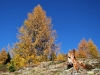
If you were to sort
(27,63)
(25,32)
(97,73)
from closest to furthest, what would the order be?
(97,73), (27,63), (25,32)

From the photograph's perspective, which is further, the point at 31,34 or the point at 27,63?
the point at 31,34

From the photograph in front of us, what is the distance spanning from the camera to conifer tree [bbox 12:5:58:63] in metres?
30.0

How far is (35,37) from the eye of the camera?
31703 mm

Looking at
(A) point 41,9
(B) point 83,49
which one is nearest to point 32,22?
(A) point 41,9

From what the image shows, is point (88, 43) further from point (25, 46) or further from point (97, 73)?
point (97, 73)

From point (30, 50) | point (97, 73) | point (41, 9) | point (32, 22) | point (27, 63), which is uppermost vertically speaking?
point (41, 9)

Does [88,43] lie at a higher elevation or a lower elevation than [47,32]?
higher

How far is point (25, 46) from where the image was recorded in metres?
29.9

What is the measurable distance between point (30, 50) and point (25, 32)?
303 cm

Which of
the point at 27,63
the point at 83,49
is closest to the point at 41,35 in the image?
the point at 27,63

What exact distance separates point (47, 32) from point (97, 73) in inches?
678

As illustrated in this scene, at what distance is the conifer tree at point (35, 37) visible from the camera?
98.4 feet

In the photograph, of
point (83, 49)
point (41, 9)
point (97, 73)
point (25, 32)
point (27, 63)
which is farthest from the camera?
point (83, 49)

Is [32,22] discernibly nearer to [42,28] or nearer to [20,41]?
[42,28]
